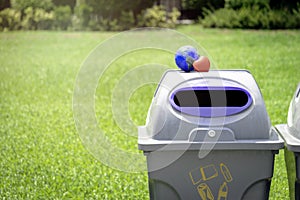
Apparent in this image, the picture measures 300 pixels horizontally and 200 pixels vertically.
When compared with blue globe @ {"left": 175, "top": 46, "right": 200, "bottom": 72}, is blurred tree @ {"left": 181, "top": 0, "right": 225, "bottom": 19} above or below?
below

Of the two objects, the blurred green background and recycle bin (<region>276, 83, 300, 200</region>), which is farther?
the blurred green background

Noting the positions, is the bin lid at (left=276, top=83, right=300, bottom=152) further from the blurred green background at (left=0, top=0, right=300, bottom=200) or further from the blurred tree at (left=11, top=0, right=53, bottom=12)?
the blurred tree at (left=11, top=0, right=53, bottom=12)

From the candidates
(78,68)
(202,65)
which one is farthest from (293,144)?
(78,68)

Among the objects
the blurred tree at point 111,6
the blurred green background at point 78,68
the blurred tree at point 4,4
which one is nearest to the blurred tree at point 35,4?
the blurred green background at point 78,68

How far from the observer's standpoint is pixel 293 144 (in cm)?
304

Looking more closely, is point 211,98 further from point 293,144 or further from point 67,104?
point 67,104

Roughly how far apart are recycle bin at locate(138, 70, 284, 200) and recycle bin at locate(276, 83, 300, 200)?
7cm

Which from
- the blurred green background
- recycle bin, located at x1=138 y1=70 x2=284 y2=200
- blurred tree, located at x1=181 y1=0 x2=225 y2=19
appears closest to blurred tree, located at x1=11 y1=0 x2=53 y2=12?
the blurred green background

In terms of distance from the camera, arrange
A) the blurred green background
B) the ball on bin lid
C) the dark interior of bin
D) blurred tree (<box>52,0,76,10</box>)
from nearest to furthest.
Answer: the dark interior of bin < the ball on bin lid < the blurred green background < blurred tree (<box>52,0,76,10</box>)

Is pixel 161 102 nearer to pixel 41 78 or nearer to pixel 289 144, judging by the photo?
pixel 289 144

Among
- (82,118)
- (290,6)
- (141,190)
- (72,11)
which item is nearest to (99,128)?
(82,118)

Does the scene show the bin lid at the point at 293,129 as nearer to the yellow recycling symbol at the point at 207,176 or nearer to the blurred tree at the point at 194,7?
the yellow recycling symbol at the point at 207,176

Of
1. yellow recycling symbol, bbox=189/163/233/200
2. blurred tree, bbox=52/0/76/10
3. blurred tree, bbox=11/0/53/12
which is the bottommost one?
blurred tree, bbox=52/0/76/10

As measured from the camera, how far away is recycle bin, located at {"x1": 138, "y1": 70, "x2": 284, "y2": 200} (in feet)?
9.95
